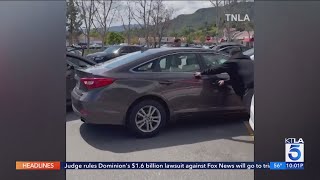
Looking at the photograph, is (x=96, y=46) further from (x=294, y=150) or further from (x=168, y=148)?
(x=294, y=150)

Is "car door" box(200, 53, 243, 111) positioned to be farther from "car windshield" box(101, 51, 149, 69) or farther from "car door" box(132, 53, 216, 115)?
"car windshield" box(101, 51, 149, 69)

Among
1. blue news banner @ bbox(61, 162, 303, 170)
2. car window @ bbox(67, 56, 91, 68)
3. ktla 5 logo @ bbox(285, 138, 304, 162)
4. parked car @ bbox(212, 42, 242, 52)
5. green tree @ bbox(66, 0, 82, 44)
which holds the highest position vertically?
green tree @ bbox(66, 0, 82, 44)

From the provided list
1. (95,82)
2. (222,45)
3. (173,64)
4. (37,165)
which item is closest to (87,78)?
(95,82)

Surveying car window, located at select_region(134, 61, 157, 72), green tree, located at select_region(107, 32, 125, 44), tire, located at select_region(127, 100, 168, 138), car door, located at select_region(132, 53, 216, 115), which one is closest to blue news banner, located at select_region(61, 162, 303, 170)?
tire, located at select_region(127, 100, 168, 138)

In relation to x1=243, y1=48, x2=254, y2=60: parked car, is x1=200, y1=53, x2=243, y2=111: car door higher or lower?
lower

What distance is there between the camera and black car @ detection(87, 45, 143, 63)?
2209 millimetres

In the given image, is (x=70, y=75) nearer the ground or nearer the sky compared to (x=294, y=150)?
nearer the sky

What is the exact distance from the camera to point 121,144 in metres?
2.11

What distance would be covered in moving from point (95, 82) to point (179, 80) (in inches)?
21.7

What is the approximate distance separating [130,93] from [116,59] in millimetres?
293

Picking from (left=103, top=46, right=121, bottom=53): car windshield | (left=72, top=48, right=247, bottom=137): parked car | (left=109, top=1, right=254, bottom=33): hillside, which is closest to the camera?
(left=109, top=1, right=254, bottom=33): hillside

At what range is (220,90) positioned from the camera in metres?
2.11
